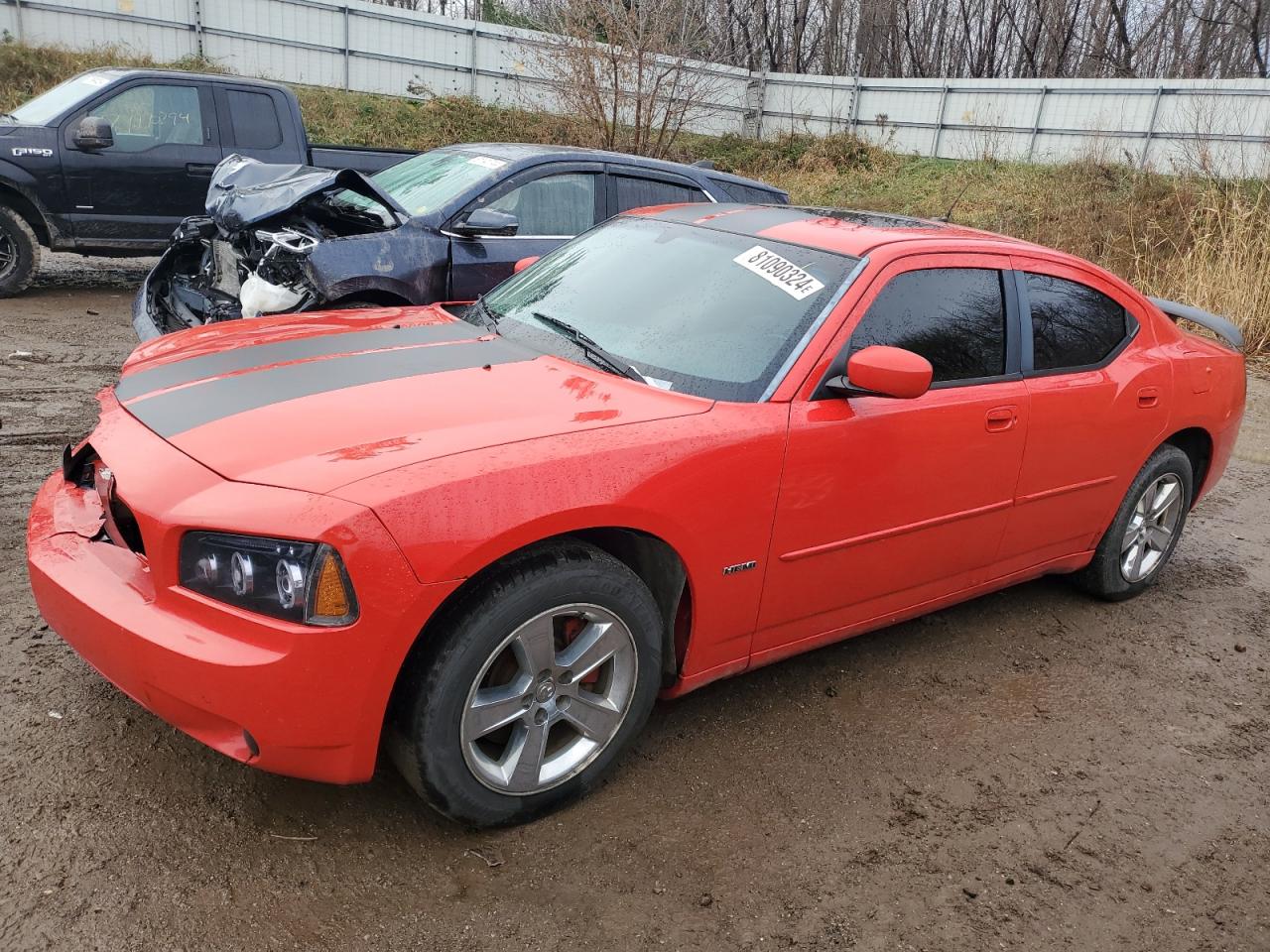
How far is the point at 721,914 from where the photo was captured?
98.1 inches

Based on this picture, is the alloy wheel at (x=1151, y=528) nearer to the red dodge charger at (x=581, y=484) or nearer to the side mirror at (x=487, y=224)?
the red dodge charger at (x=581, y=484)

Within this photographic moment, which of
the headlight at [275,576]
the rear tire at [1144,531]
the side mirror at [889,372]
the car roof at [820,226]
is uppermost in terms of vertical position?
the car roof at [820,226]

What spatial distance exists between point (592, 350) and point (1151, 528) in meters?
2.94

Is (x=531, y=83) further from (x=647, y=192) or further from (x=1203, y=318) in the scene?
(x=1203, y=318)

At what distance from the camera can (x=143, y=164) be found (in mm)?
8906

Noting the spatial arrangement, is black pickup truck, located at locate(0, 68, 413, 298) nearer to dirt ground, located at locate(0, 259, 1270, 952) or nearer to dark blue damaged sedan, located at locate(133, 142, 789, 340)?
dark blue damaged sedan, located at locate(133, 142, 789, 340)

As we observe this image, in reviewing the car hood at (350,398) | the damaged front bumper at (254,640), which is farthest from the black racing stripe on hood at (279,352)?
the damaged front bumper at (254,640)

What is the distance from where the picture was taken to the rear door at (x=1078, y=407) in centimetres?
380

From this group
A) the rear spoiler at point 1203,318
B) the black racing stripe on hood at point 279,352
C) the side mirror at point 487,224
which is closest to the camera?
the black racing stripe on hood at point 279,352

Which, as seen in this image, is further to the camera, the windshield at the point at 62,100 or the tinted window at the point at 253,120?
the tinted window at the point at 253,120

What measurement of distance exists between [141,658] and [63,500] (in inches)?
34.9

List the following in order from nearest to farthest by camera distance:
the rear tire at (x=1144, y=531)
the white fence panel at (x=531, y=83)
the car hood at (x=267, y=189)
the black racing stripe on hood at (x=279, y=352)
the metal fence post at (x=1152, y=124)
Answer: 1. the black racing stripe on hood at (x=279, y=352)
2. the rear tire at (x=1144, y=531)
3. the car hood at (x=267, y=189)
4. the white fence panel at (x=531, y=83)
5. the metal fence post at (x=1152, y=124)

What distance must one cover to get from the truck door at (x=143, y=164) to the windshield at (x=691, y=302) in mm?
6547

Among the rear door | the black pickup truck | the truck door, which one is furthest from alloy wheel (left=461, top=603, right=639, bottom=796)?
the truck door
